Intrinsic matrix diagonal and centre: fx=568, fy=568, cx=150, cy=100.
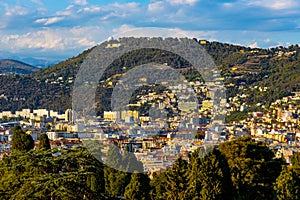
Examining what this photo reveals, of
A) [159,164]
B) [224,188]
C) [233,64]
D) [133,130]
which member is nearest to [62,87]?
[233,64]

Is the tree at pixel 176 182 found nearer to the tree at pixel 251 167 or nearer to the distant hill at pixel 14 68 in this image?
the tree at pixel 251 167

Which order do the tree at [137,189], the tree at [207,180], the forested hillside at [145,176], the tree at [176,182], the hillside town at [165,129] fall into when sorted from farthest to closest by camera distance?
1. the hillside town at [165,129]
2. the tree at [137,189]
3. the tree at [176,182]
4. the tree at [207,180]
5. the forested hillside at [145,176]

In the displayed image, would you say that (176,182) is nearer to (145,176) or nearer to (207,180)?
(207,180)

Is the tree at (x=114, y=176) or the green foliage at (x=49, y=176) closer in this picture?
the green foliage at (x=49, y=176)

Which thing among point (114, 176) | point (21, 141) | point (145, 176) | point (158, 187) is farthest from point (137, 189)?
point (21, 141)

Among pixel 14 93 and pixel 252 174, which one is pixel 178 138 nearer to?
pixel 252 174

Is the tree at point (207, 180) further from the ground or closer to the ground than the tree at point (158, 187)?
further from the ground

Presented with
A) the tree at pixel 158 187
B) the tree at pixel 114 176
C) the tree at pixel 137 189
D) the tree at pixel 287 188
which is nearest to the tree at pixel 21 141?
the tree at pixel 114 176
